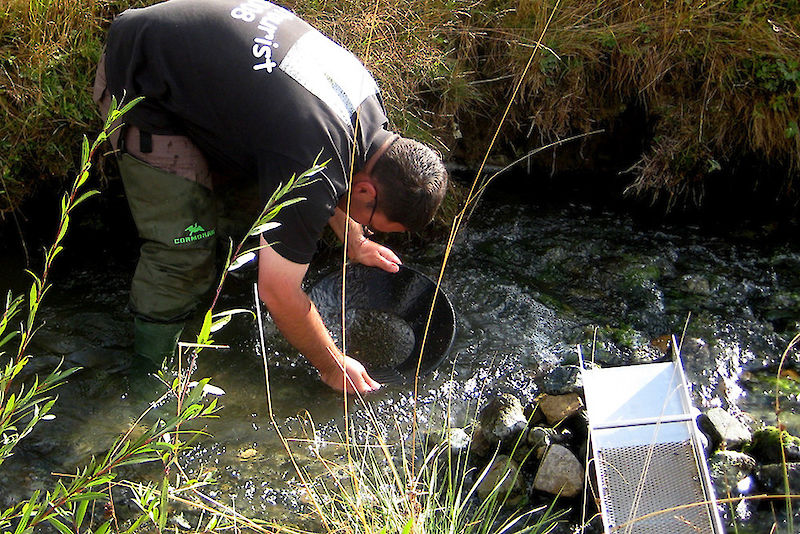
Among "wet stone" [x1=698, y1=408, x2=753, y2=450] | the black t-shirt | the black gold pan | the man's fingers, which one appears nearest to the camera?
the black t-shirt

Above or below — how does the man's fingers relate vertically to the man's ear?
below

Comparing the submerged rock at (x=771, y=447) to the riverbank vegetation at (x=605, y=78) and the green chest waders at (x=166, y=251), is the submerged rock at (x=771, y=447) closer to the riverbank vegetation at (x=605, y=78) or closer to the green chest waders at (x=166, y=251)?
the riverbank vegetation at (x=605, y=78)

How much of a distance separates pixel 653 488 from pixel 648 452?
0.38 ft

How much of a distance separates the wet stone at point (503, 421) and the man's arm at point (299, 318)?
48 centimetres

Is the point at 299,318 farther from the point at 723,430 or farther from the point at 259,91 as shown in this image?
the point at 723,430

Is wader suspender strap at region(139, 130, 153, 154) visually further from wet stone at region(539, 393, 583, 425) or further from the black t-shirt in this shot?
wet stone at region(539, 393, 583, 425)

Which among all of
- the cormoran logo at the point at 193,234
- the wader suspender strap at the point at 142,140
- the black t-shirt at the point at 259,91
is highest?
the black t-shirt at the point at 259,91

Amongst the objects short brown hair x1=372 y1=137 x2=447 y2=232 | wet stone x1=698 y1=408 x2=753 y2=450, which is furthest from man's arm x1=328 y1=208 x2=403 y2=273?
wet stone x1=698 y1=408 x2=753 y2=450

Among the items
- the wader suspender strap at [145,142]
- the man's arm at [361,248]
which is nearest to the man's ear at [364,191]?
the man's arm at [361,248]

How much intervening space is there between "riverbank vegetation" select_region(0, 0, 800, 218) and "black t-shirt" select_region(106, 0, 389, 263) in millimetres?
1021

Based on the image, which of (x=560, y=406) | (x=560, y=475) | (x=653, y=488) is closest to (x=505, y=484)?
(x=560, y=475)

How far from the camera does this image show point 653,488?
2457 millimetres

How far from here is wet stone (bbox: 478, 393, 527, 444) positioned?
9.39 ft

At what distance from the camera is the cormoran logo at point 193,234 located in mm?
2938
